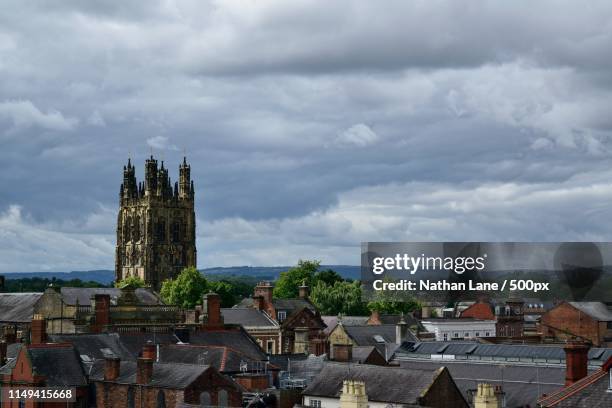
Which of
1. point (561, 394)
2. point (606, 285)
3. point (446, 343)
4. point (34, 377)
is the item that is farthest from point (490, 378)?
point (606, 285)

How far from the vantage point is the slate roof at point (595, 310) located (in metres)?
130

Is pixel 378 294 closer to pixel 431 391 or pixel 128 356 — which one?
pixel 128 356

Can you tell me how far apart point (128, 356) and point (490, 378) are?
89.0 ft

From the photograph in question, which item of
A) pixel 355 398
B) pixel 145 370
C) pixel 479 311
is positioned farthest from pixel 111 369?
pixel 479 311

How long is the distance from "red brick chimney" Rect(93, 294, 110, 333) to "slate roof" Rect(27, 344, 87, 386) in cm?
1736

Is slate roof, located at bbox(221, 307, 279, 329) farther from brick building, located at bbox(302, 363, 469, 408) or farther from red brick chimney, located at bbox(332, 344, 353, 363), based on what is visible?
brick building, located at bbox(302, 363, 469, 408)

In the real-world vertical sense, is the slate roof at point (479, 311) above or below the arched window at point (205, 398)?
above

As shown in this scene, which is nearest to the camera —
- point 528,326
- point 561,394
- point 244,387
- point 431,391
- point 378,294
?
point 561,394

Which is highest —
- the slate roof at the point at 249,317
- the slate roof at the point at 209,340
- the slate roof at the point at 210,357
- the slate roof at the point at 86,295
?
the slate roof at the point at 86,295

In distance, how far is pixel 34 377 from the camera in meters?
69.2

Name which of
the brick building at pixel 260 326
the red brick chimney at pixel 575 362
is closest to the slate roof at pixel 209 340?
the brick building at pixel 260 326

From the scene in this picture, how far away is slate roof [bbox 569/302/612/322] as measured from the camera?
427ft

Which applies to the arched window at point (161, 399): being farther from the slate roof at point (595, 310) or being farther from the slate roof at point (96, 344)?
the slate roof at point (595, 310)

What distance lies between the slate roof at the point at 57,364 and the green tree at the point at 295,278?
112430 millimetres
